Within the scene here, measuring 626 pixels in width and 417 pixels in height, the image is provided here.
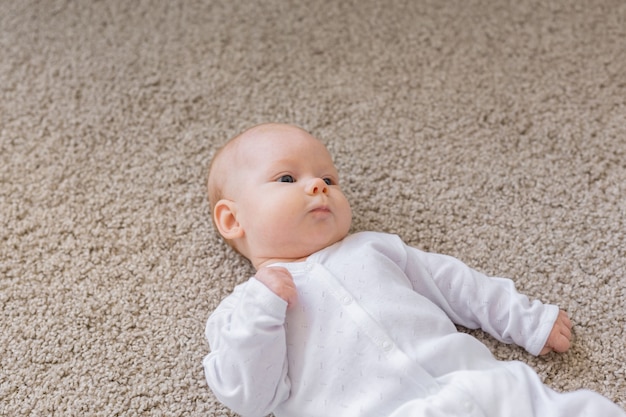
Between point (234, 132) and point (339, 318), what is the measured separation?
21.5 inches

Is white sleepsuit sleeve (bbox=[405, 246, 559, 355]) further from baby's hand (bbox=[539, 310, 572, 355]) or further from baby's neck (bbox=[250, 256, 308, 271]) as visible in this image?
baby's neck (bbox=[250, 256, 308, 271])

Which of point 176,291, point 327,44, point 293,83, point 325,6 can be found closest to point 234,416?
point 176,291

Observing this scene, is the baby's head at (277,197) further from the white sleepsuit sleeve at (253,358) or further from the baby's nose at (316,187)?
the white sleepsuit sleeve at (253,358)

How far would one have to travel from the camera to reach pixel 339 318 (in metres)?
1.09

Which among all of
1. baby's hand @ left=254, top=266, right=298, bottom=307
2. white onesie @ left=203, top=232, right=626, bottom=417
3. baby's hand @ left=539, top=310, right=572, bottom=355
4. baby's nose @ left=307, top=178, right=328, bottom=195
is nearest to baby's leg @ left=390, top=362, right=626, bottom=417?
white onesie @ left=203, top=232, right=626, bottom=417

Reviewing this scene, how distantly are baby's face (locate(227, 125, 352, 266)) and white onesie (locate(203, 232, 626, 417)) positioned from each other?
0.04m

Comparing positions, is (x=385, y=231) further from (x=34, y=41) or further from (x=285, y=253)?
(x=34, y=41)

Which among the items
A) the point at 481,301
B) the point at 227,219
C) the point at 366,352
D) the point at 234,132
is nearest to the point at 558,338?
the point at 481,301

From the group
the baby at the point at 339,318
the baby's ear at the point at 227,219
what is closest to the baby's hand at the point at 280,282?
the baby at the point at 339,318

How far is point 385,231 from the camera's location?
136cm

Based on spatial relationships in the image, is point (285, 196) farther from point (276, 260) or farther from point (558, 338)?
point (558, 338)

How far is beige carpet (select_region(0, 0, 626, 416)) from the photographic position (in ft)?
4.00

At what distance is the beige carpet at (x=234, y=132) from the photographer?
122cm

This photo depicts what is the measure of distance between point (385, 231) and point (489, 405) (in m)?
0.43
